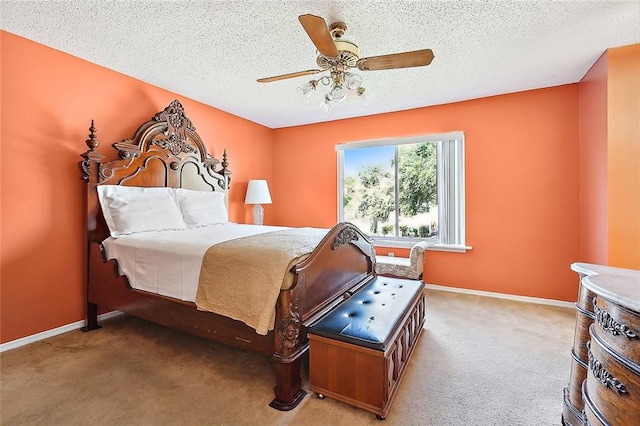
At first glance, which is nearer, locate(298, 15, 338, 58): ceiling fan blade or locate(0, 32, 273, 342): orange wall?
locate(298, 15, 338, 58): ceiling fan blade

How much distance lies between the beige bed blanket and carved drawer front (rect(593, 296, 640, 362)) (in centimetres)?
139

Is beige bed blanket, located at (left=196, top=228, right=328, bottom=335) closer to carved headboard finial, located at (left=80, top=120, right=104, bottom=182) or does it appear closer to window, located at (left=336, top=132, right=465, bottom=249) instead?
carved headboard finial, located at (left=80, top=120, right=104, bottom=182)

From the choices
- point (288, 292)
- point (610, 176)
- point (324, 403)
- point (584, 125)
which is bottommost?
point (324, 403)

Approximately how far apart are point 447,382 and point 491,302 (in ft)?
6.46

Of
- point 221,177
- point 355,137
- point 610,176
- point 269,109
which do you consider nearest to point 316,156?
point 355,137

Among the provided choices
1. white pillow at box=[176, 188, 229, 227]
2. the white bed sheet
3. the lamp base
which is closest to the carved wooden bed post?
the white bed sheet

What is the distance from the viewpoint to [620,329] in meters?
0.97

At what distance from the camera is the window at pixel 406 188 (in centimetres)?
390

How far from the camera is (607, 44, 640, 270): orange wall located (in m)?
2.44

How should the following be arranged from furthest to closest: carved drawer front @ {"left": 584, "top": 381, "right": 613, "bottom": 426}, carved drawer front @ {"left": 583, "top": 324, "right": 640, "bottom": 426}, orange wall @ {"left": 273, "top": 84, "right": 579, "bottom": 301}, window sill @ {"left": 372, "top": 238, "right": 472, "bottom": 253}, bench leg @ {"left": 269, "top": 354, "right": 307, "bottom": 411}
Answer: window sill @ {"left": 372, "top": 238, "right": 472, "bottom": 253} → orange wall @ {"left": 273, "top": 84, "right": 579, "bottom": 301} → bench leg @ {"left": 269, "top": 354, "right": 307, "bottom": 411} → carved drawer front @ {"left": 584, "top": 381, "right": 613, "bottom": 426} → carved drawer front @ {"left": 583, "top": 324, "right": 640, "bottom": 426}

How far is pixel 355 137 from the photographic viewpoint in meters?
4.54

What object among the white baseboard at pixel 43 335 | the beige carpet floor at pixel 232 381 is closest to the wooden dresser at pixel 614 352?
the beige carpet floor at pixel 232 381

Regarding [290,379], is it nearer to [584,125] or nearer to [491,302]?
[491,302]

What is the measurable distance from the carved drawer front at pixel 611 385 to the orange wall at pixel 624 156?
2.04 m
